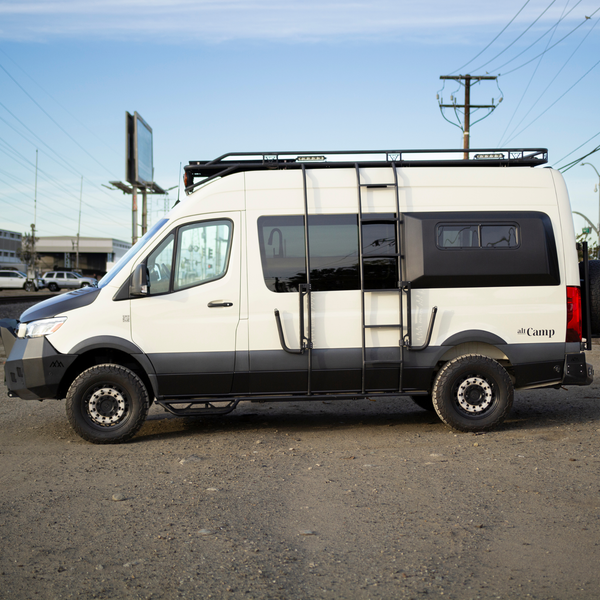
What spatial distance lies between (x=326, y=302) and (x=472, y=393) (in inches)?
76.1

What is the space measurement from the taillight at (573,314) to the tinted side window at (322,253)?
2.05 meters

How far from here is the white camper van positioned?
22.7 feet

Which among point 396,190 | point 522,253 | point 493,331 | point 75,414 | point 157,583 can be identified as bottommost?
point 157,583

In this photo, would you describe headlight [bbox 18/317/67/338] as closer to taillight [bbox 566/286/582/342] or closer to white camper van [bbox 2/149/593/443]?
white camper van [bbox 2/149/593/443]

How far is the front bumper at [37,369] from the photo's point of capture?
6848mm

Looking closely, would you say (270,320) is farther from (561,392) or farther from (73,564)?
(561,392)

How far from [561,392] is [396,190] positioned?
4.94 m

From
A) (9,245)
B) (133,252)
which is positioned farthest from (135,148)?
(9,245)

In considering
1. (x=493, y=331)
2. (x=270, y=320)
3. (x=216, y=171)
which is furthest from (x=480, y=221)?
(x=216, y=171)

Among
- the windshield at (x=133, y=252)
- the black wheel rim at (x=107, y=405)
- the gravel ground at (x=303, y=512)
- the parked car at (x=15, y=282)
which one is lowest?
the gravel ground at (x=303, y=512)

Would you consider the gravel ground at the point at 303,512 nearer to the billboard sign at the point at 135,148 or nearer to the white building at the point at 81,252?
the billboard sign at the point at 135,148

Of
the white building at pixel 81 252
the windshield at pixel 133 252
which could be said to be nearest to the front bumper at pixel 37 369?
the windshield at pixel 133 252

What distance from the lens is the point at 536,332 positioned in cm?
727

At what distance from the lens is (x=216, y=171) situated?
25.1 ft
